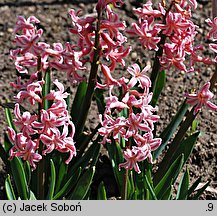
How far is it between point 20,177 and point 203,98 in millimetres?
945

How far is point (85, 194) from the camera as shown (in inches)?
112

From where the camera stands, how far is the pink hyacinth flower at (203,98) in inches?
101

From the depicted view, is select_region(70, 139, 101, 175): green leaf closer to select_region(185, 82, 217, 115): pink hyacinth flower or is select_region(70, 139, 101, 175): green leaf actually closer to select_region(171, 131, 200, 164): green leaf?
select_region(171, 131, 200, 164): green leaf

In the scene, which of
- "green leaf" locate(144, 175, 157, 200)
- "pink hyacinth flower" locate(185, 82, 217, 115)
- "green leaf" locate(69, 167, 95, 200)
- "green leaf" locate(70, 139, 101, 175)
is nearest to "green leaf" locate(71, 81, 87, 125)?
"green leaf" locate(70, 139, 101, 175)

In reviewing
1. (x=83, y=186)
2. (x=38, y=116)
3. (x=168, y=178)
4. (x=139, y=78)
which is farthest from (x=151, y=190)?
(x=38, y=116)

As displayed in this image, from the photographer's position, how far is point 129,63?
4.43 metres

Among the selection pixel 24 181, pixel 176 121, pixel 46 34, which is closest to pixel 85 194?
pixel 24 181

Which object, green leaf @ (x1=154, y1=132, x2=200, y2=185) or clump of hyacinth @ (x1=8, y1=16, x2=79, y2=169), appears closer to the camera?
clump of hyacinth @ (x1=8, y1=16, x2=79, y2=169)

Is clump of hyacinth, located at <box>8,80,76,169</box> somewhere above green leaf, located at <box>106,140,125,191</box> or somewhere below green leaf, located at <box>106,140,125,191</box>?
above

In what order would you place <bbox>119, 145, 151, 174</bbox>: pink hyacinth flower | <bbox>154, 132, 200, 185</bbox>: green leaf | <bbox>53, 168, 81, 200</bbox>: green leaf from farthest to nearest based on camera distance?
<bbox>154, 132, 200, 185</bbox>: green leaf, <bbox>53, 168, 81, 200</bbox>: green leaf, <bbox>119, 145, 151, 174</bbox>: pink hyacinth flower

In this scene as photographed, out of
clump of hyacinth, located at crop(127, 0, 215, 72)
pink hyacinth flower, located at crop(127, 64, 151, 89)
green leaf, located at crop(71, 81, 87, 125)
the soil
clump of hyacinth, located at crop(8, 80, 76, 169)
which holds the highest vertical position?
clump of hyacinth, located at crop(127, 0, 215, 72)

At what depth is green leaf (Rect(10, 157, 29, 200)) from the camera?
2832 mm

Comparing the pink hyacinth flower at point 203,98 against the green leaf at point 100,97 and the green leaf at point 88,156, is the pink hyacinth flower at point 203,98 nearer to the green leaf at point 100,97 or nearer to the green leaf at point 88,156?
the green leaf at point 88,156

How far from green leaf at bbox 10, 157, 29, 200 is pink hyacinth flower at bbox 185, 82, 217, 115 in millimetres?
849
